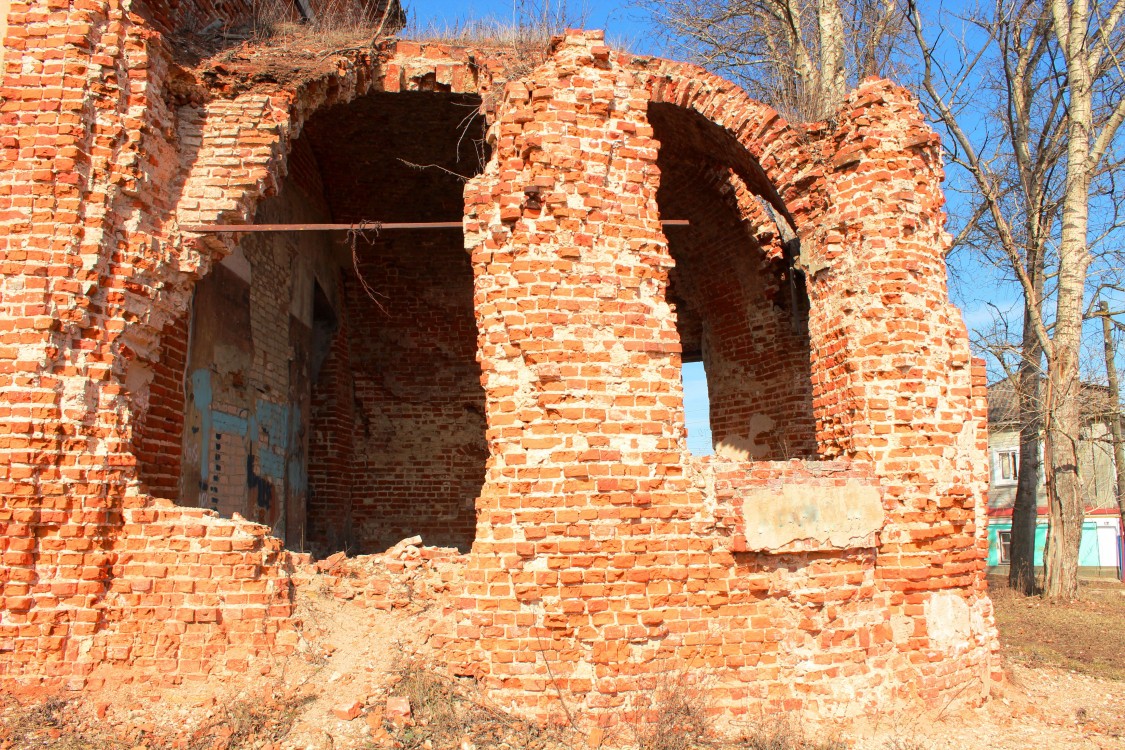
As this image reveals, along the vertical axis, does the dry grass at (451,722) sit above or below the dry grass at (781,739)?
above

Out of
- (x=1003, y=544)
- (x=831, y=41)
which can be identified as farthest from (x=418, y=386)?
(x=1003, y=544)

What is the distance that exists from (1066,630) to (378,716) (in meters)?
8.57

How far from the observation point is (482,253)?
5.21 m

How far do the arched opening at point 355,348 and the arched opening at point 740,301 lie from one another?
2367 millimetres

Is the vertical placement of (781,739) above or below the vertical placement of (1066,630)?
above

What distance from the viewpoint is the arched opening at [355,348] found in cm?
729

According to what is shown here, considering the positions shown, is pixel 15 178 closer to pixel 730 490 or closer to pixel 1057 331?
pixel 730 490

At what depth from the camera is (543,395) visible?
16.1ft

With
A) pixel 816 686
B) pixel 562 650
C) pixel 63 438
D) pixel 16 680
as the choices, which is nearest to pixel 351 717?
pixel 562 650

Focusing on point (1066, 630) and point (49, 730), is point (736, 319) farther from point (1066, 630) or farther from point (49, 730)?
point (49, 730)

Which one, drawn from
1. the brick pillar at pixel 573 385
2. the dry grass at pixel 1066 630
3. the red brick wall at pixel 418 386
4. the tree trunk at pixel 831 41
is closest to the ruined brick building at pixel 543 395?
the brick pillar at pixel 573 385

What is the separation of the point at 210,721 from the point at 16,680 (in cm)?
115

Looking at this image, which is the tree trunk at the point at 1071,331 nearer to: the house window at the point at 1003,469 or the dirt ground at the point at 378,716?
the dirt ground at the point at 378,716

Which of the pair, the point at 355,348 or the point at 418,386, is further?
the point at 418,386
